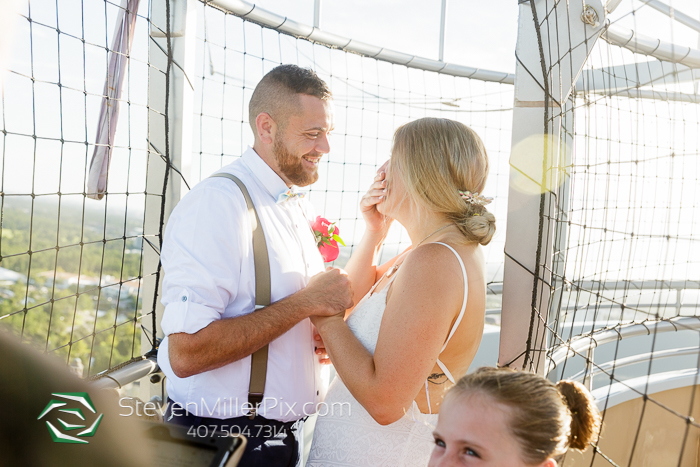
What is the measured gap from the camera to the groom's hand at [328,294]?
1424mm

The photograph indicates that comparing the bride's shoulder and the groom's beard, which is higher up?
the groom's beard

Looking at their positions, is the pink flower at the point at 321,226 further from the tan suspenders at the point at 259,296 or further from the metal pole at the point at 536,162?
the metal pole at the point at 536,162

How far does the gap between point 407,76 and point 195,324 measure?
2609 mm

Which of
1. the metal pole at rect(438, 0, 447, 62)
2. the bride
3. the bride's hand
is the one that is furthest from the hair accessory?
the metal pole at rect(438, 0, 447, 62)

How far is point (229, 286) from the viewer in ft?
4.46

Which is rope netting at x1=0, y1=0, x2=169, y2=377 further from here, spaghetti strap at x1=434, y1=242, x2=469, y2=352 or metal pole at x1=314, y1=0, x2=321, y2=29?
spaghetti strap at x1=434, y1=242, x2=469, y2=352

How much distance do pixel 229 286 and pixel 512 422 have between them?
31.1 inches

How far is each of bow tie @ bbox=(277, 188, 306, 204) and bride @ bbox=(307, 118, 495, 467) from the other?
313mm

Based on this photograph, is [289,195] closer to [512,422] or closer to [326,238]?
[326,238]

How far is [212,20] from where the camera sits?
237 centimetres

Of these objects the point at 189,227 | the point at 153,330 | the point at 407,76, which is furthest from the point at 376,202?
the point at 407,76

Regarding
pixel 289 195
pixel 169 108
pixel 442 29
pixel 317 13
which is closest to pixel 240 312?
pixel 289 195

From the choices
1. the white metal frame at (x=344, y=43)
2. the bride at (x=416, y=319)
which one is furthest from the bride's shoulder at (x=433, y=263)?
the white metal frame at (x=344, y=43)

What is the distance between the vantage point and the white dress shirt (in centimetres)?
132
